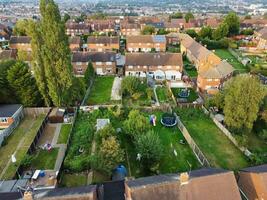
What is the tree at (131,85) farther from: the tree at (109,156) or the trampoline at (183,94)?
the tree at (109,156)

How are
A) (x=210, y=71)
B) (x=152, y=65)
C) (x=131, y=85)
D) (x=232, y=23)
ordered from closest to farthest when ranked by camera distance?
(x=131, y=85) → (x=210, y=71) → (x=152, y=65) → (x=232, y=23)

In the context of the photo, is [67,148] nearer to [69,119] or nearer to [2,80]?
[69,119]

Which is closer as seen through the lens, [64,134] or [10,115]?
[64,134]

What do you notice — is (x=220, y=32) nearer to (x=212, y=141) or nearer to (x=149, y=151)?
(x=212, y=141)

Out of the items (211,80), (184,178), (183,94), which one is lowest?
(183,94)

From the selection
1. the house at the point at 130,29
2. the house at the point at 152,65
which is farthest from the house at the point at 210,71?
the house at the point at 130,29

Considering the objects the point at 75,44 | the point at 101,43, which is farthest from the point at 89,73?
the point at 75,44
